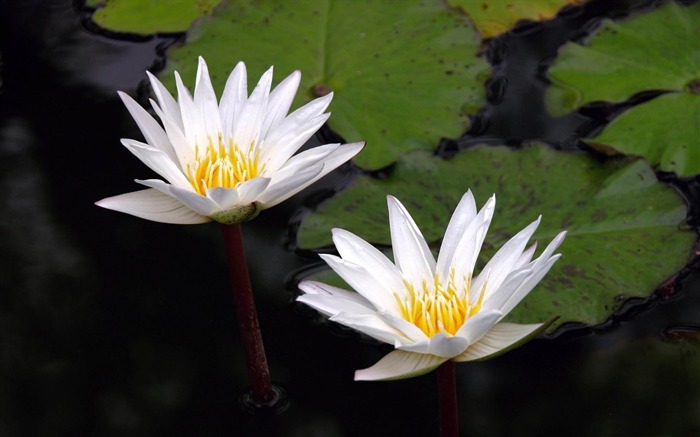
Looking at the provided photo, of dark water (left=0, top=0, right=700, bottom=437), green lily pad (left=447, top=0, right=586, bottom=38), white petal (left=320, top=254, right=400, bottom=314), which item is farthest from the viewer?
green lily pad (left=447, top=0, right=586, bottom=38)

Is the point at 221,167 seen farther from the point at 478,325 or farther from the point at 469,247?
the point at 478,325

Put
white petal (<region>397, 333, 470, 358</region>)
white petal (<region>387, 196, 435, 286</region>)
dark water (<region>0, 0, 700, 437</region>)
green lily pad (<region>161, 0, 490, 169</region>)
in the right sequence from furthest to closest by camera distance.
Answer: green lily pad (<region>161, 0, 490, 169</region>), dark water (<region>0, 0, 700, 437</region>), white petal (<region>387, 196, 435, 286</region>), white petal (<region>397, 333, 470, 358</region>)

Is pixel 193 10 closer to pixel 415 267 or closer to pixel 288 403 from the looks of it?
pixel 288 403

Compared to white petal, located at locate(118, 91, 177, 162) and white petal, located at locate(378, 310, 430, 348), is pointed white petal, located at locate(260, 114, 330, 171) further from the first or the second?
white petal, located at locate(378, 310, 430, 348)

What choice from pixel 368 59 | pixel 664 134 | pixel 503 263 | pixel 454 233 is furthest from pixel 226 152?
pixel 664 134

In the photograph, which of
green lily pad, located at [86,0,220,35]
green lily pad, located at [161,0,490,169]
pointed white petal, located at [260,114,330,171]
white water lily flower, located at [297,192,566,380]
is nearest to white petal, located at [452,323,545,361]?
white water lily flower, located at [297,192,566,380]

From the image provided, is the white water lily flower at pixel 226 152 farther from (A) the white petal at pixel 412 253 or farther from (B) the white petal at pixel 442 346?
(B) the white petal at pixel 442 346

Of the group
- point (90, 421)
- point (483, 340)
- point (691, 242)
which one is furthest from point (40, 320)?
point (691, 242)
